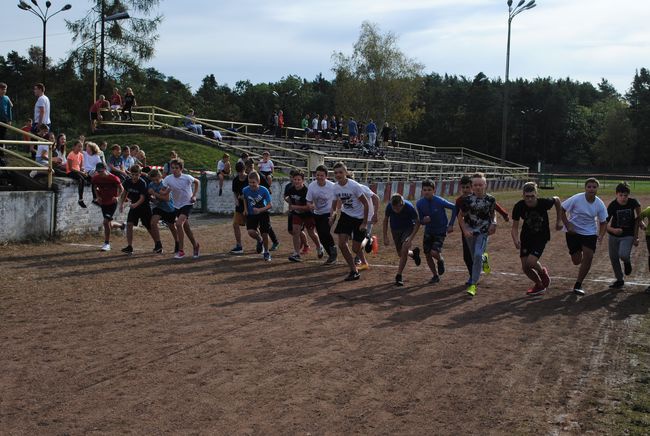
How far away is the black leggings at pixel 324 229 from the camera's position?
12977mm

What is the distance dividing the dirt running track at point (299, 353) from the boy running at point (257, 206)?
61.0 inches

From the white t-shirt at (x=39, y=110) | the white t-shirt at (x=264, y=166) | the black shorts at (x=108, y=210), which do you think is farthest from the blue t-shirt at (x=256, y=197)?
the white t-shirt at (x=264, y=166)

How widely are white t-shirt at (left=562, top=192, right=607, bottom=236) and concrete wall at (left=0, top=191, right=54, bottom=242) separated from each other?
406 inches

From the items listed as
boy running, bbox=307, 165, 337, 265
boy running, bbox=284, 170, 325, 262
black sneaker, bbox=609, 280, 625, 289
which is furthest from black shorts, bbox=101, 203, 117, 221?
black sneaker, bbox=609, 280, 625, 289

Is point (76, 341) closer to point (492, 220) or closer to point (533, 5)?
point (492, 220)

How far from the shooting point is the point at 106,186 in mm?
14062

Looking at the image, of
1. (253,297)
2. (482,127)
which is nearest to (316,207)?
(253,297)

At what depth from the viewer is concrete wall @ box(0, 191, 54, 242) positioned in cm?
1441

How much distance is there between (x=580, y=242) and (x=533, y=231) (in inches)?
38.7

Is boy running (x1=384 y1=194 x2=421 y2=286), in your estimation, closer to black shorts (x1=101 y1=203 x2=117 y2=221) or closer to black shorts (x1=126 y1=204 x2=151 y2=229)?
black shorts (x1=126 y1=204 x2=151 y2=229)

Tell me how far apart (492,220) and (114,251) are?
7488mm

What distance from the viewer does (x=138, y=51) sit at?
4412 cm

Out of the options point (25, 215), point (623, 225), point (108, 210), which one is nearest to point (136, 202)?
point (108, 210)

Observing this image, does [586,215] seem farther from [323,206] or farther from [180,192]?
[180,192]
